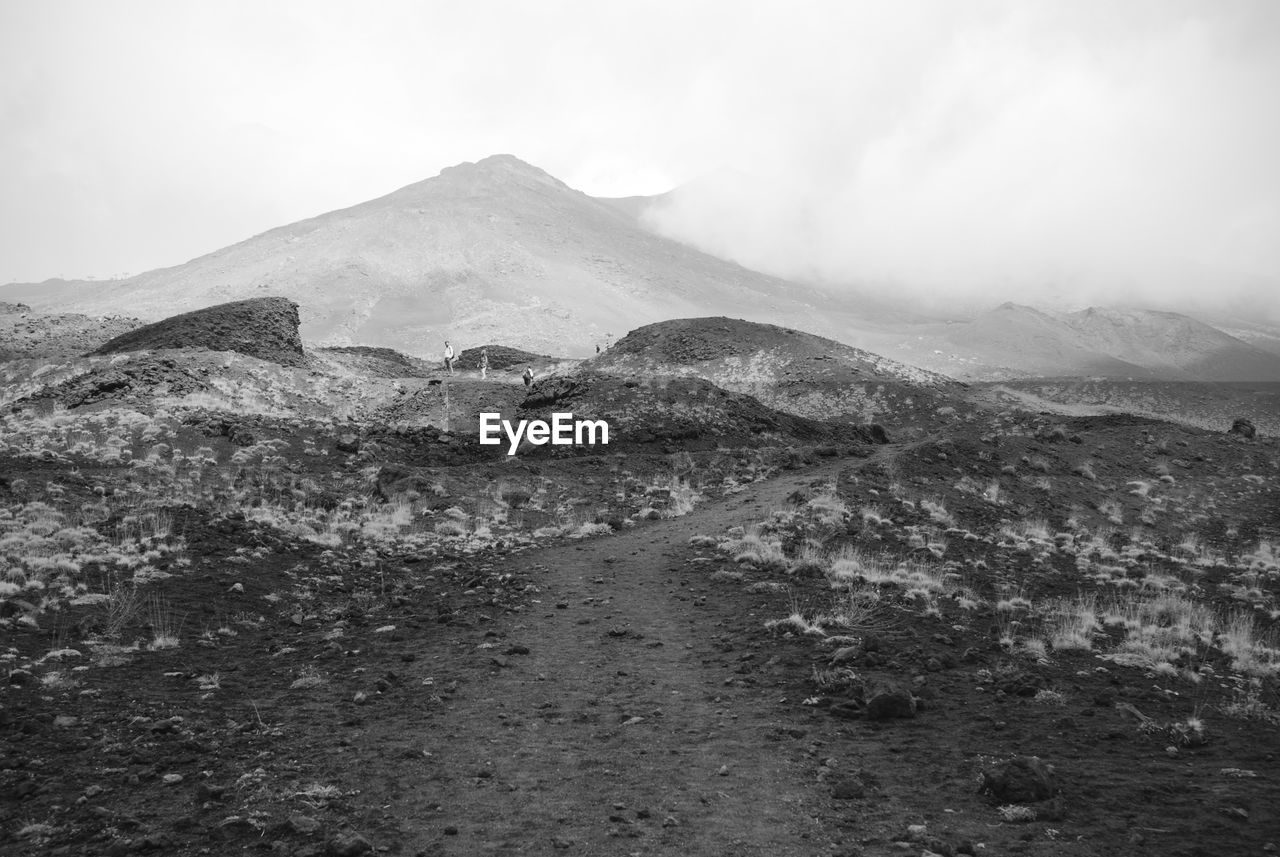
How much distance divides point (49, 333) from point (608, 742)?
60731 millimetres

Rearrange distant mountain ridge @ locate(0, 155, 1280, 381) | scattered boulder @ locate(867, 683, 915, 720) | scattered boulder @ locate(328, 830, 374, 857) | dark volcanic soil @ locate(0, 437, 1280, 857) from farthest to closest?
distant mountain ridge @ locate(0, 155, 1280, 381) → scattered boulder @ locate(867, 683, 915, 720) → dark volcanic soil @ locate(0, 437, 1280, 857) → scattered boulder @ locate(328, 830, 374, 857)

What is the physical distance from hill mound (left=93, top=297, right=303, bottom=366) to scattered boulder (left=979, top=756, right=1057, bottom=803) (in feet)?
142

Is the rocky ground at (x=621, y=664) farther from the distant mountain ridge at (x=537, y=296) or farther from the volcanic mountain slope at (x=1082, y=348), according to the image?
the volcanic mountain slope at (x=1082, y=348)

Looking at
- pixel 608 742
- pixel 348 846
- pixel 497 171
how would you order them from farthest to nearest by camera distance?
pixel 497 171 → pixel 608 742 → pixel 348 846

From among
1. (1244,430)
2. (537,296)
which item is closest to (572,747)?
(1244,430)

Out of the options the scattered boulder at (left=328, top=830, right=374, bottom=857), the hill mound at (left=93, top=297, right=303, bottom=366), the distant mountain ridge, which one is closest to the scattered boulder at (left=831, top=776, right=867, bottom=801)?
the scattered boulder at (left=328, top=830, right=374, bottom=857)

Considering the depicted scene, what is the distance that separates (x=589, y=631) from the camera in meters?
10.6

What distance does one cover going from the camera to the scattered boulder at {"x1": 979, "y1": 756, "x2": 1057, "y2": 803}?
17.7 ft

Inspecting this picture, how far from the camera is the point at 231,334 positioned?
43.3 metres

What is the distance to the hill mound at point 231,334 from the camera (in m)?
41.2

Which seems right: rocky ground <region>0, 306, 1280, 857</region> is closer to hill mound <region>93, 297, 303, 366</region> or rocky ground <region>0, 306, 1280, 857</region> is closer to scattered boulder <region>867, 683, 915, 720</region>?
scattered boulder <region>867, 683, 915, 720</region>

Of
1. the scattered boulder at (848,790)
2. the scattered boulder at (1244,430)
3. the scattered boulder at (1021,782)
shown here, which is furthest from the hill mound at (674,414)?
the scattered boulder at (1021,782)

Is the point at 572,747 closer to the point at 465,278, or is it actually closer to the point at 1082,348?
the point at 465,278

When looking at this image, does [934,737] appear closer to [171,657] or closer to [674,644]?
[674,644]
